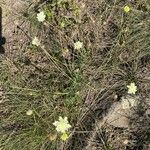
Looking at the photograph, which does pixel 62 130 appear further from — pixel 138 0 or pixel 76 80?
pixel 138 0

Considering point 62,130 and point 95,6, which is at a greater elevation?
point 95,6

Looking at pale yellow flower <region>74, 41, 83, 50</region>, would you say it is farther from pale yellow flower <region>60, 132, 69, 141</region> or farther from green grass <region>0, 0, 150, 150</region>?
pale yellow flower <region>60, 132, 69, 141</region>

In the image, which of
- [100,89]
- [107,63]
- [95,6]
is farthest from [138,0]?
[100,89]

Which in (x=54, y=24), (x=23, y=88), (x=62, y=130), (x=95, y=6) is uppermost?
(x=95, y=6)

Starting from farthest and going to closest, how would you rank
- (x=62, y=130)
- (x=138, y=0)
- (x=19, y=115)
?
(x=138, y=0) < (x=19, y=115) < (x=62, y=130)

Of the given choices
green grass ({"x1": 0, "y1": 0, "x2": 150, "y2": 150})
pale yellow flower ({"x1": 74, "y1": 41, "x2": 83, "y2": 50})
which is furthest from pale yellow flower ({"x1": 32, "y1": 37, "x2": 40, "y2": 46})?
pale yellow flower ({"x1": 74, "y1": 41, "x2": 83, "y2": 50})

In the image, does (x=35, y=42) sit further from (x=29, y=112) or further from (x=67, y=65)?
(x=29, y=112)

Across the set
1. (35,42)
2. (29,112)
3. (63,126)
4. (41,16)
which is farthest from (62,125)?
(41,16)

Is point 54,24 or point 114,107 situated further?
point 54,24
